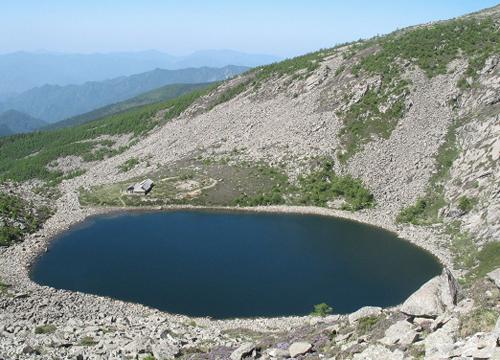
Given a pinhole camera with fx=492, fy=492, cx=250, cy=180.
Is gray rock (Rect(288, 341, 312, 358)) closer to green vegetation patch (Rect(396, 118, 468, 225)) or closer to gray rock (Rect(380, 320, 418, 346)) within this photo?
gray rock (Rect(380, 320, 418, 346))

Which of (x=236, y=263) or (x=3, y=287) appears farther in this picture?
(x=236, y=263)

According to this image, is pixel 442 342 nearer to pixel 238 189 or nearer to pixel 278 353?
pixel 278 353

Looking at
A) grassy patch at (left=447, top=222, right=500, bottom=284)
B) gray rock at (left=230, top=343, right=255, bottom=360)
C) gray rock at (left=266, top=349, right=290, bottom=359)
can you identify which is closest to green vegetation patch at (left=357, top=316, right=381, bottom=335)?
gray rock at (left=266, top=349, right=290, bottom=359)

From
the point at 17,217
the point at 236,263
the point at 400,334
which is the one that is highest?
the point at 400,334

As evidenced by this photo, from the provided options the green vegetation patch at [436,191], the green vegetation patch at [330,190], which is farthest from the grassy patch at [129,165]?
the green vegetation patch at [436,191]

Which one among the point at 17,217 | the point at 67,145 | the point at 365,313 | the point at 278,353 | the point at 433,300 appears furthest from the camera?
the point at 67,145

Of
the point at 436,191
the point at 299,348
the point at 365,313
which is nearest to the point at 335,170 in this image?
the point at 436,191
